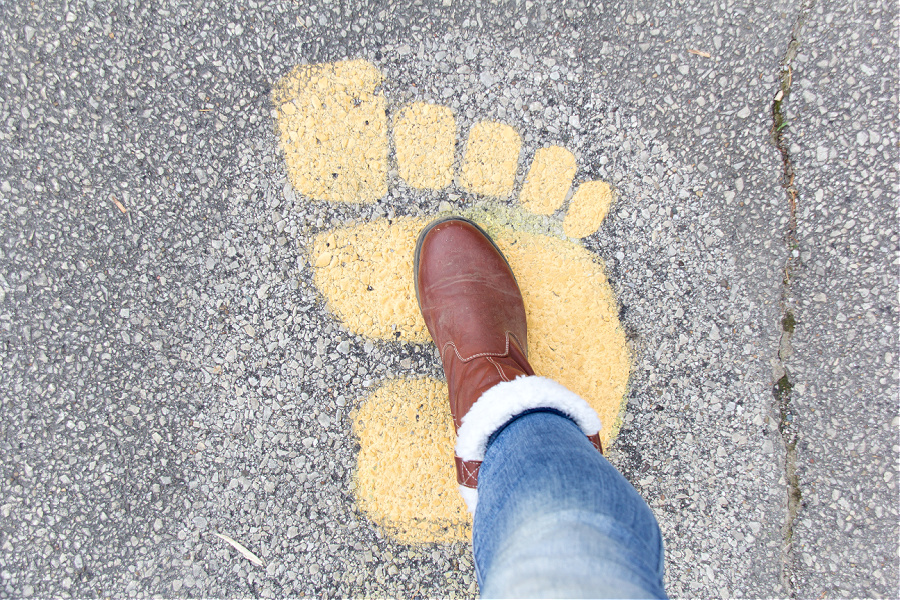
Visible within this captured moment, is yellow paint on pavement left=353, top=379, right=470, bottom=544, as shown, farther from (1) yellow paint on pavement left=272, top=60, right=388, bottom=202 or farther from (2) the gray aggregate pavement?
(1) yellow paint on pavement left=272, top=60, right=388, bottom=202

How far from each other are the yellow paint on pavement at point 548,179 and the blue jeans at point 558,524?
27.3 inches

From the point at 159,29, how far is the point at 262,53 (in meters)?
0.33

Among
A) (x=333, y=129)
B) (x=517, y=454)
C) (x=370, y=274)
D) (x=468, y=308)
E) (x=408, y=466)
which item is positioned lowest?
(x=408, y=466)

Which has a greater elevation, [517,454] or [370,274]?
[370,274]

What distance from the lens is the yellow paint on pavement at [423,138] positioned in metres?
1.49

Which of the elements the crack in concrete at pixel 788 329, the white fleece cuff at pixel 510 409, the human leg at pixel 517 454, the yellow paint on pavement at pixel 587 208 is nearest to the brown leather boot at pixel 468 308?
the human leg at pixel 517 454

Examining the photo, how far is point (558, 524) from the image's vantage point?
37.2 inches

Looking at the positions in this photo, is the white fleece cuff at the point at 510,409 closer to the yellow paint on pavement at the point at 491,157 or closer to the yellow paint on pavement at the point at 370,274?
the yellow paint on pavement at the point at 370,274

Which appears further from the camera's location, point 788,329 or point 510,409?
point 788,329

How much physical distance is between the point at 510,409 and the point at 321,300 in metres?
0.71

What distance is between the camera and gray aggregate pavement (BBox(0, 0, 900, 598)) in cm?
145

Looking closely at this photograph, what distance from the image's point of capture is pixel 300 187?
4.91ft

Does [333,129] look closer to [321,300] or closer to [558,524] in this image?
[321,300]

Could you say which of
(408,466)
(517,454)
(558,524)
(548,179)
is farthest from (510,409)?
(548,179)
